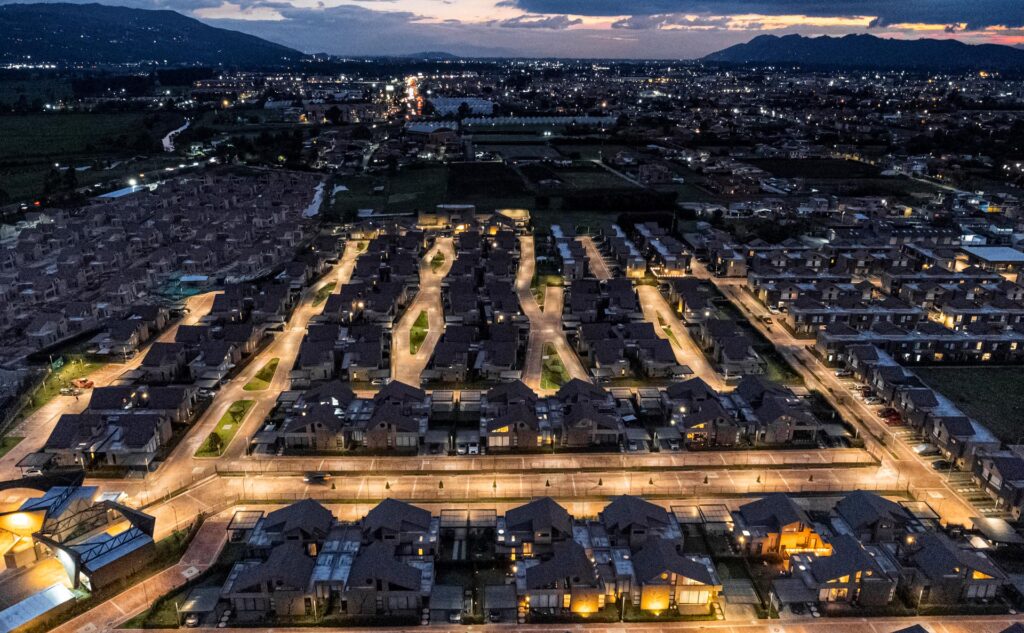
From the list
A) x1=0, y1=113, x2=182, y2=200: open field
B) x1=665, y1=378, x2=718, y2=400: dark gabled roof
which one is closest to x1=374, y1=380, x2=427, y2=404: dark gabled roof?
x1=665, y1=378, x2=718, y2=400: dark gabled roof

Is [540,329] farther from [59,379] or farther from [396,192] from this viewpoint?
[396,192]

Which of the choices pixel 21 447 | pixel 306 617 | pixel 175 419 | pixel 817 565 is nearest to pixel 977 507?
pixel 817 565

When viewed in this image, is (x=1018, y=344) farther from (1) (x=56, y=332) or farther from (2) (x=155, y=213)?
(2) (x=155, y=213)

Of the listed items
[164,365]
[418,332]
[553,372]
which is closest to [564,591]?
[553,372]

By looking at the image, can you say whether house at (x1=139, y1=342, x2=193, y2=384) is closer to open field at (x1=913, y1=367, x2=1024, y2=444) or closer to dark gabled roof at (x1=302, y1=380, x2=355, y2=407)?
dark gabled roof at (x1=302, y1=380, x2=355, y2=407)

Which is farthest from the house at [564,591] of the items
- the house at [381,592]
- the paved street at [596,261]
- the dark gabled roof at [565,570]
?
the paved street at [596,261]

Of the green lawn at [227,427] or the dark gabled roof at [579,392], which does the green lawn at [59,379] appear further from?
the dark gabled roof at [579,392]

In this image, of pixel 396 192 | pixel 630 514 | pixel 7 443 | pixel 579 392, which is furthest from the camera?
pixel 396 192
